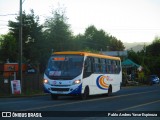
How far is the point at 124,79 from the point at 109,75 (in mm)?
27723

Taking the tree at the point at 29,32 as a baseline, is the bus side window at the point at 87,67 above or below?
below

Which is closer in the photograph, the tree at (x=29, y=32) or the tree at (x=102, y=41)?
the tree at (x=29, y=32)

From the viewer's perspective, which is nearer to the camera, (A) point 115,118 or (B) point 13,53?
(A) point 115,118

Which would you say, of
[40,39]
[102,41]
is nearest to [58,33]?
[40,39]

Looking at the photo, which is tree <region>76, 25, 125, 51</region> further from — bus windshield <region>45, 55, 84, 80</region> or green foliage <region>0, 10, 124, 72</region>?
bus windshield <region>45, 55, 84, 80</region>

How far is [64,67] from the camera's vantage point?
26.9m

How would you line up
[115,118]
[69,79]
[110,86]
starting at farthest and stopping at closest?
[110,86], [69,79], [115,118]

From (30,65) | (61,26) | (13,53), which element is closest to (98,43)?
(13,53)

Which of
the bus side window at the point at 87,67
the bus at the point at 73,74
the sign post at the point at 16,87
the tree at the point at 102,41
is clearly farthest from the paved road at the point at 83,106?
the tree at the point at 102,41

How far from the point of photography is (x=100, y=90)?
3047cm

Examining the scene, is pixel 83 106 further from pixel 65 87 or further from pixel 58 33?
pixel 58 33

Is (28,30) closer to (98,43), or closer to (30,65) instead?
(30,65)

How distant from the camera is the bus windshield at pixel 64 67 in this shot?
87.1ft

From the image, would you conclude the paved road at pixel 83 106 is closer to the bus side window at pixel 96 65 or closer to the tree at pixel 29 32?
the bus side window at pixel 96 65
